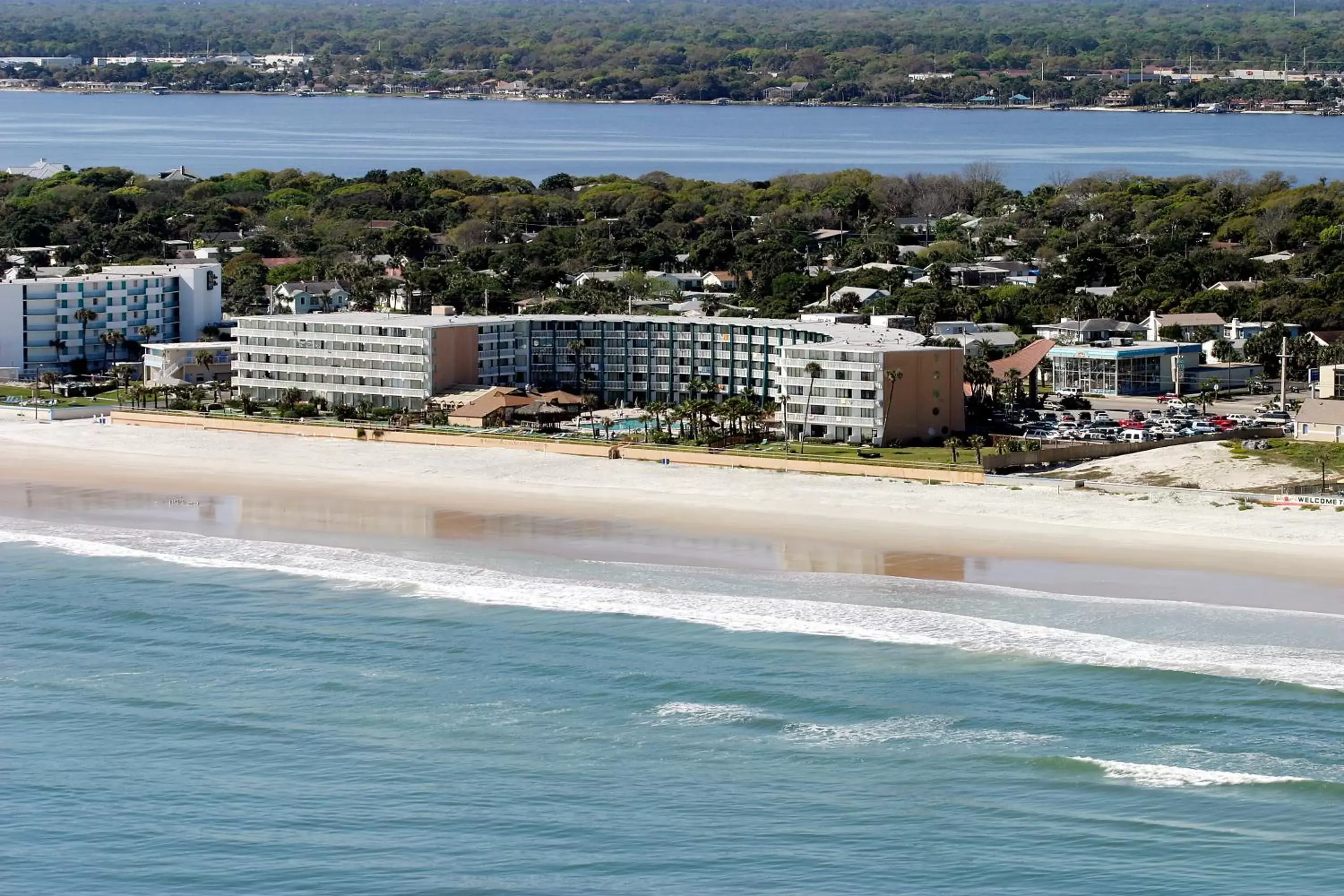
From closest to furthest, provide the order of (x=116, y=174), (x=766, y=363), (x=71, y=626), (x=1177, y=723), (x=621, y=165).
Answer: (x=1177, y=723), (x=71, y=626), (x=766, y=363), (x=116, y=174), (x=621, y=165)

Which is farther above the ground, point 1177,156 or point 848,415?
point 1177,156

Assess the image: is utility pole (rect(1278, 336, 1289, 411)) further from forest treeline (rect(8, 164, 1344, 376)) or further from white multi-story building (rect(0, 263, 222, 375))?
white multi-story building (rect(0, 263, 222, 375))

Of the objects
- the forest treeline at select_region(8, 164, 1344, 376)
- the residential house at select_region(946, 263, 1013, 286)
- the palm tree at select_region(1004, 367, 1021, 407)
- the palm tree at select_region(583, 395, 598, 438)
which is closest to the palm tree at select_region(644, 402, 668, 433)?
the palm tree at select_region(583, 395, 598, 438)

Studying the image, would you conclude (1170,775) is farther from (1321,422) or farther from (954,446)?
(1321,422)

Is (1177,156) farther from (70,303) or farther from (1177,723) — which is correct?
(1177,723)

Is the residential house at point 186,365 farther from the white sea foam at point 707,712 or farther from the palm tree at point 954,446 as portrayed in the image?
the white sea foam at point 707,712

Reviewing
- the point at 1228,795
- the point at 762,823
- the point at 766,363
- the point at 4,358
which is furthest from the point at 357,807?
the point at 4,358

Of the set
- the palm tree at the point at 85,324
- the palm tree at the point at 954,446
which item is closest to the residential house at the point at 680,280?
the palm tree at the point at 85,324
